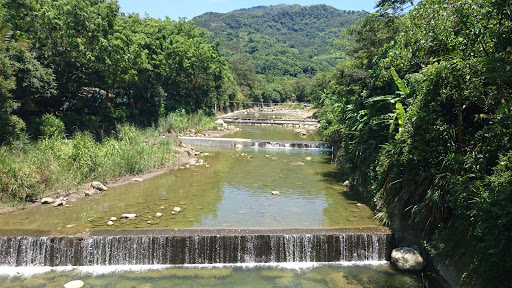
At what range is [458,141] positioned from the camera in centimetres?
781

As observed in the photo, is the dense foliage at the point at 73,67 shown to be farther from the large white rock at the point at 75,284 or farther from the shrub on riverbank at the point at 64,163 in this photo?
the large white rock at the point at 75,284

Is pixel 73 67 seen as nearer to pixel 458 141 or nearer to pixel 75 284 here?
pixel 75 284

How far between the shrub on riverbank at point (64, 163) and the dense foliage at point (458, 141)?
33.9 feet

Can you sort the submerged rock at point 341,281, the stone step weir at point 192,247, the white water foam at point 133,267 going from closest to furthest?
the submerged rock at point 341,281 < the white water foam at point 133,267 < the stone step weir at point 192,247

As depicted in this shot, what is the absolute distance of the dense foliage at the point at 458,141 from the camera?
226 inches

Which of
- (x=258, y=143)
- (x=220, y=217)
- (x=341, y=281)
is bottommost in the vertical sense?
(x=341, y=281)

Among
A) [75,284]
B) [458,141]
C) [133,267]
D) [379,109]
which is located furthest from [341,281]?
[379,109]

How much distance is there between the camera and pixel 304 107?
7769 cm

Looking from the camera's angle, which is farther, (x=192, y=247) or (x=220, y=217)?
(x=220, y=217)

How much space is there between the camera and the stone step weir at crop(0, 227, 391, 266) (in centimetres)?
853

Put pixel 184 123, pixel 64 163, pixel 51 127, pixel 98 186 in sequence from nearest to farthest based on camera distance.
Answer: pixel 64 163
pixel 98 186
pixel 51 127
pixel 184 123

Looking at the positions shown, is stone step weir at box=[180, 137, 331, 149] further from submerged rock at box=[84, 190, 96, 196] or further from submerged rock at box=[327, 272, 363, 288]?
submerged rock at box=[327, 272, 363, 288]

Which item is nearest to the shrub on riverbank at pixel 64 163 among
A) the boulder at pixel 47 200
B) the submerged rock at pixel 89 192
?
the boulder at pixel 47 200

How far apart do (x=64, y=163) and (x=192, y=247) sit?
714cm
